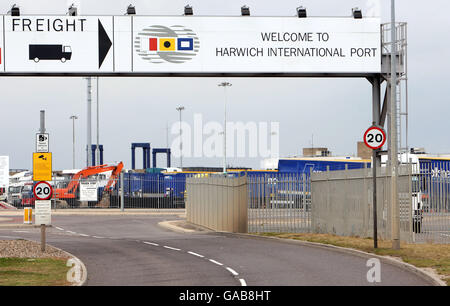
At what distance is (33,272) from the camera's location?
56.6 ft

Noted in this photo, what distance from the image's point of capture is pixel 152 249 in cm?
2397

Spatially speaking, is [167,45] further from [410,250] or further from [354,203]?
[410,250]

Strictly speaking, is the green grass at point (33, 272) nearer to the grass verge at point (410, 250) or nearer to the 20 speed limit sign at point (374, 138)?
the grass verge at point (410, 250)

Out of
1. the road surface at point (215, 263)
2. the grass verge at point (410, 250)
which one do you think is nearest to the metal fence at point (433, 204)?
the grass verge at point (410, 250)

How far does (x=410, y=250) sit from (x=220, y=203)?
45.1 feet

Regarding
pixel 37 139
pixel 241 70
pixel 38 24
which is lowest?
pixel 37 139

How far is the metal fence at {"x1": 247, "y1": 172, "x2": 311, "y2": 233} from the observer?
96.1ft

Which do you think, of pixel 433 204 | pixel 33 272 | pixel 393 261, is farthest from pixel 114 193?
pixel 393 261

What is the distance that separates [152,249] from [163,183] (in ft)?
119

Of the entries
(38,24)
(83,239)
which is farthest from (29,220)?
(38,24)

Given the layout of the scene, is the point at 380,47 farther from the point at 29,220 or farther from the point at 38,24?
the point at 29,220

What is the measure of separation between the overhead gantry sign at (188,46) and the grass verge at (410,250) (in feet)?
20.2

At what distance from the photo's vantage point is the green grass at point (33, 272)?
50.4 ft

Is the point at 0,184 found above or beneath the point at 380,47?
beneath
